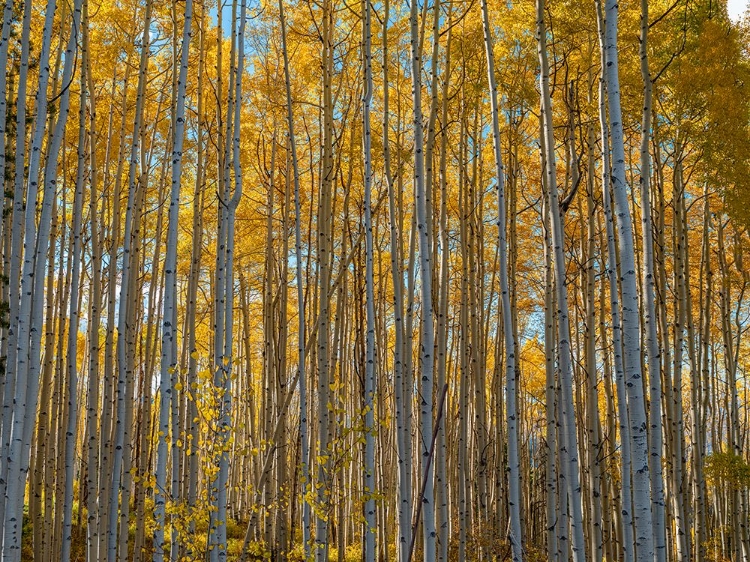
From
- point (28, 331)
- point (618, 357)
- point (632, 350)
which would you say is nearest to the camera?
point (632, 350)

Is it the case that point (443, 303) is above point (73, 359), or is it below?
above

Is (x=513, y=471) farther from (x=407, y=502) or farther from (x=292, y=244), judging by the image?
(x=292, y=244)

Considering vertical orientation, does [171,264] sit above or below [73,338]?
above

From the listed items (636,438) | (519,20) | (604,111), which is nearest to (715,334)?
(519,20)

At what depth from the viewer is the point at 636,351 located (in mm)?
2590

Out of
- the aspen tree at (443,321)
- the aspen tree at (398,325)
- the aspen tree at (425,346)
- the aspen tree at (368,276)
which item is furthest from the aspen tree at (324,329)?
the aspen tree at (425,346)

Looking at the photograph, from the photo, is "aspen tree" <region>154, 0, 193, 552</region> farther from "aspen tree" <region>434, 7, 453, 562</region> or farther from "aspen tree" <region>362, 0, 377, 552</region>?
"aspen tree" <region>434, 7, 453, 562</region>

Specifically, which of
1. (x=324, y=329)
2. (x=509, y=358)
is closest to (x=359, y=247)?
(x=324, y=329)

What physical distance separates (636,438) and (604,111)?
1.85 m

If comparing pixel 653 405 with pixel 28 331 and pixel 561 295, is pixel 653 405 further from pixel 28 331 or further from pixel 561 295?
pixel 28 331

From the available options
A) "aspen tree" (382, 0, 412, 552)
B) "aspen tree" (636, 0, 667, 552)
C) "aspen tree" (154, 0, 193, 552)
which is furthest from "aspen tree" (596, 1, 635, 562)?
"aspen tree" (154, 0, 193, 552)

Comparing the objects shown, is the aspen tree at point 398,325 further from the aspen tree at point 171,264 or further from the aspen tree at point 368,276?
the aspen tree at point 171,264

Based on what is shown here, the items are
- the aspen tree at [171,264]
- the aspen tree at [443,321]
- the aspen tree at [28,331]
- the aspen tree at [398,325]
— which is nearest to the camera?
the aspen tree at [28,331]

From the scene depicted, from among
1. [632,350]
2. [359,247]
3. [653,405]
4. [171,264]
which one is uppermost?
[359,247]
